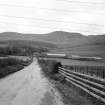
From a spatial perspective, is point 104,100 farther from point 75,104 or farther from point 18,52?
point 18,52

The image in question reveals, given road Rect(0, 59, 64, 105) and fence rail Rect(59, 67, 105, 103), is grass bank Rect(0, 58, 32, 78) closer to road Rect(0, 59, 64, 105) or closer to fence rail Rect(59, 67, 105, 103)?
road Rect(0, 59, 64, 105)

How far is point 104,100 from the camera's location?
8609 millimetres

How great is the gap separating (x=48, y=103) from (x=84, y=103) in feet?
5.21

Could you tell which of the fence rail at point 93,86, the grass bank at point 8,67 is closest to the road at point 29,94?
the fence rail at point 93,86

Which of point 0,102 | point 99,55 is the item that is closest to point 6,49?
point 99,55

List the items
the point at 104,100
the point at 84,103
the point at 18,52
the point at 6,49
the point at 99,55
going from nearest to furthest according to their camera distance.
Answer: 1. the point at 104,100
2. the point at 84,103
3. the point at 99,55
4. the point at 6,49
5. the point at 18,52

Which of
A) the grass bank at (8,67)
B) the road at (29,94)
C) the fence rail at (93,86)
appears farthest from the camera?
the grass bank at (8,67)

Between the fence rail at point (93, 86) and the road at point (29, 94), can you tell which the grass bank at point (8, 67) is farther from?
the fence rail at point (93, 86)

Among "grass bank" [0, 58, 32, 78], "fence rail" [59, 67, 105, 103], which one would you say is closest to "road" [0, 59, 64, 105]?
"fence rail" [59, 67, 105, 103]

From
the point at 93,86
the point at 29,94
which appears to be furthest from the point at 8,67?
the point at 93,86

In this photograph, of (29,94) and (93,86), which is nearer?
(93,86)

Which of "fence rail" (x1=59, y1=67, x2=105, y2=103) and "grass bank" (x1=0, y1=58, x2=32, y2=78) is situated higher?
"fence rail" (x1=59, y1=67, x2=105, y2=103)

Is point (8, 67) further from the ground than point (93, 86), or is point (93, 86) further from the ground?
point (93, 86)

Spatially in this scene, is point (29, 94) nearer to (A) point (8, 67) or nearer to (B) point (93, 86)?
(B) point (93, 86)
